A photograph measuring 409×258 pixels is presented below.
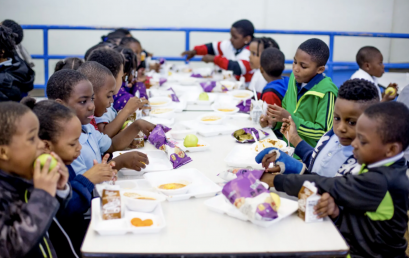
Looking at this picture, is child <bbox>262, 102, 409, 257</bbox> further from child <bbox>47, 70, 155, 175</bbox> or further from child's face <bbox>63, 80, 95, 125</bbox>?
child's face <bbox>63, 80, 95, 125</bbox>

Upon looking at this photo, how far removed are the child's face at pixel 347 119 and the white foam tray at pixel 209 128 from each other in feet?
3.16

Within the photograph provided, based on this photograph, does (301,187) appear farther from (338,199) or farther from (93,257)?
(93,257)

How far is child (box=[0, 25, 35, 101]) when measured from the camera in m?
3.68

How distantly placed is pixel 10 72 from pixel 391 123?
3.57m

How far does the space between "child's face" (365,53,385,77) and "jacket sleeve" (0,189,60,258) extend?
3.89m

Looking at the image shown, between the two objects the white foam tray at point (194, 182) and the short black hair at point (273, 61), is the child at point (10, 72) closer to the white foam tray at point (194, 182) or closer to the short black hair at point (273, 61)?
the short black hair at point (273, 61)

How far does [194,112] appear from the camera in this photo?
3359mm

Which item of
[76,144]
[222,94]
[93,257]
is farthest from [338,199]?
[222,94]

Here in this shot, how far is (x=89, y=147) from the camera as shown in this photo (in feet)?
6.93

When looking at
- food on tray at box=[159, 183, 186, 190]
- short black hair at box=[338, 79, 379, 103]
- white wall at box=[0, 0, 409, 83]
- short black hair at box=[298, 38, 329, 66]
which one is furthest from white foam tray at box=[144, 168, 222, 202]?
white wall at box=[0, 0, 409, 83]

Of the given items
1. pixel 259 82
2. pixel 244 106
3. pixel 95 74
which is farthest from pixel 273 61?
pixel 95 74

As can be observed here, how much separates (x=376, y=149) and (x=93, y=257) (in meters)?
1.09

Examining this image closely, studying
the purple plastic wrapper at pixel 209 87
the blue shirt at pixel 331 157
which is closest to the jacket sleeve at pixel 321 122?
the blue shirt at pixel 331 157

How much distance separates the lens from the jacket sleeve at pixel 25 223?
129cm
